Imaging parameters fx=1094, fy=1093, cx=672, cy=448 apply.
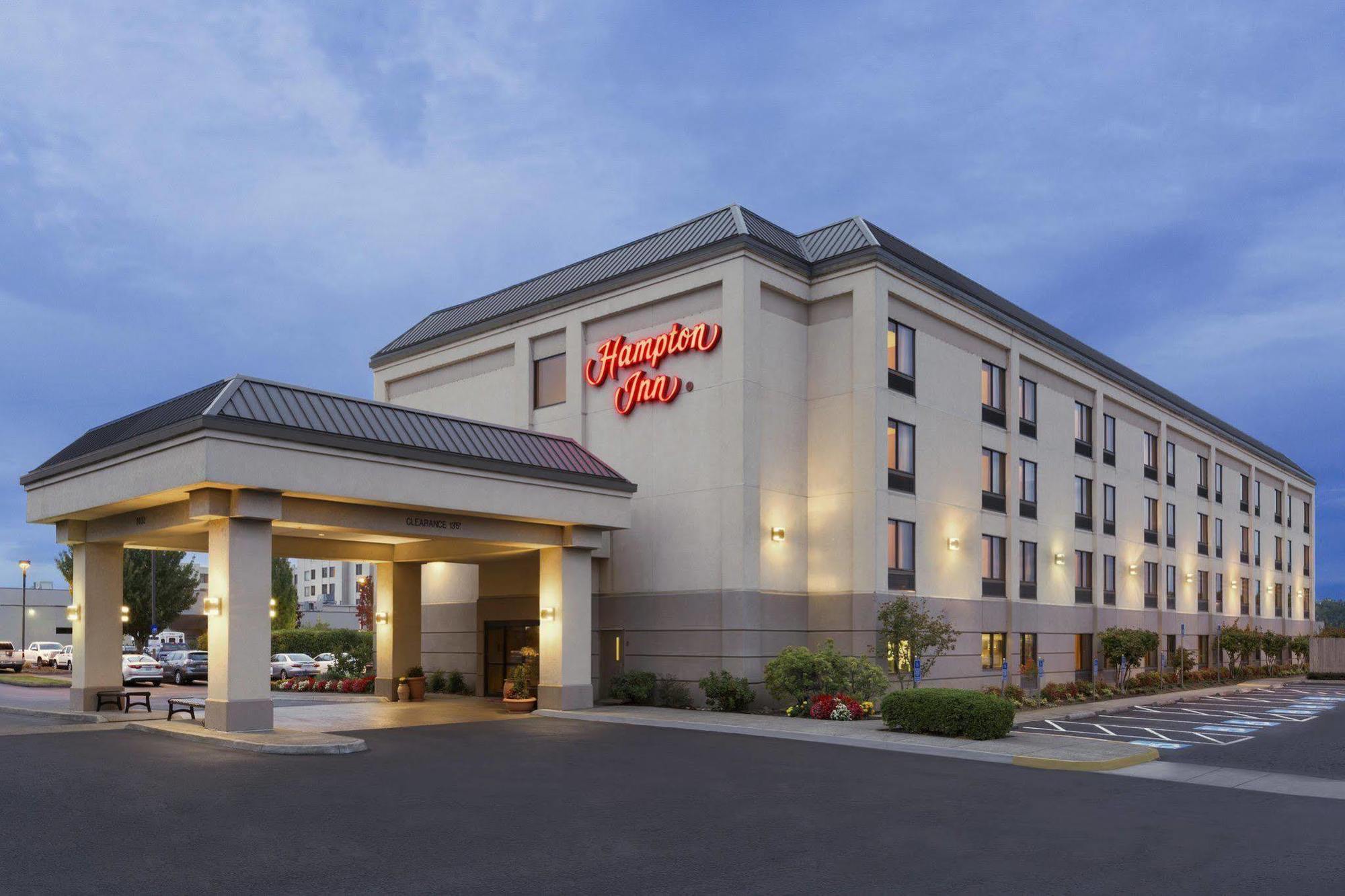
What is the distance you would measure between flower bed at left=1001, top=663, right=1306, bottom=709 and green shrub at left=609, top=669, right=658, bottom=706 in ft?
28.5

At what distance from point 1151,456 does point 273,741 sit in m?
40.3

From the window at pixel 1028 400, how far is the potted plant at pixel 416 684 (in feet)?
69.9

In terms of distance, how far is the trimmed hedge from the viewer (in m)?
21.7

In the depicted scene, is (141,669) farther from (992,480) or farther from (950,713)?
(950,713)

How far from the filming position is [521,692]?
2823 centimetres

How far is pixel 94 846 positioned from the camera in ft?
36.7

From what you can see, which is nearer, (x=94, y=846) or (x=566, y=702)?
(x=94, y=846)

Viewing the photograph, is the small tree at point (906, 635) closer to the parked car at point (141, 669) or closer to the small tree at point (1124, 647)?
the small tree at point (1124, 647)

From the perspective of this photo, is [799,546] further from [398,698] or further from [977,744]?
[398,698]

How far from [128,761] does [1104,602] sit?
36.0m

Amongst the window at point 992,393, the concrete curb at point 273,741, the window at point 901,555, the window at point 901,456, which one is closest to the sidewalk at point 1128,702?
the window at point 901,555

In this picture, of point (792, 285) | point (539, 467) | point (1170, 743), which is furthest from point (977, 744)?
point (792, 285)

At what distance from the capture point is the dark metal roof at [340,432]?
21422 mm

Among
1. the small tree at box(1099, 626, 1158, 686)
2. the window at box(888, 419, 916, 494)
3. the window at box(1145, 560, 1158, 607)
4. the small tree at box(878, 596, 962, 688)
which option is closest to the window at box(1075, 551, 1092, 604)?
the small tree at box(1099, 626, 1158, 686)
